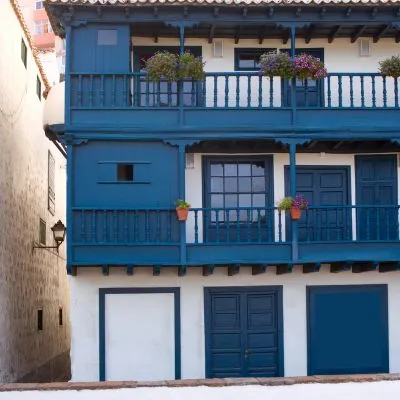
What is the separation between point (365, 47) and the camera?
64.7 ft

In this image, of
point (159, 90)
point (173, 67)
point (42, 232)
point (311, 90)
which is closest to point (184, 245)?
point (159, 90)

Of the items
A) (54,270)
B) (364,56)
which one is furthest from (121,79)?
(54,270)

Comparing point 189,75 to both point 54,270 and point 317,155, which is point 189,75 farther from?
point 54,270

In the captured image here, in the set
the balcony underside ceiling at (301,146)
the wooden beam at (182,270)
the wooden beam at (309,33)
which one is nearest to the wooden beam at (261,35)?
the wooden beam at (309,33)

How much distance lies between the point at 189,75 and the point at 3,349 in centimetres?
698

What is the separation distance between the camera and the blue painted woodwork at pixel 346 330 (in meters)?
18.4

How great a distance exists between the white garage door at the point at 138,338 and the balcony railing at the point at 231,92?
4.01 meters

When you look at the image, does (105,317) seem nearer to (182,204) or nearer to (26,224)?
(182,204)

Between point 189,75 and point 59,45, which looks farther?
point 59,45

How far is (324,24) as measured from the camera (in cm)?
1858

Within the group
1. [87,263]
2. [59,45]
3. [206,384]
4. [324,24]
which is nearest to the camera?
[206,384]

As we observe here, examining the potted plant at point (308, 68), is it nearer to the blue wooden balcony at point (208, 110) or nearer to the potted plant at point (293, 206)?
the blue wooden balcony at point (208, 110)

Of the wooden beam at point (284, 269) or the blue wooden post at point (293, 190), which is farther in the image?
the wooden beam at point (284, 269)

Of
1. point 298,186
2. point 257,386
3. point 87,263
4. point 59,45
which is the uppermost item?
point 59,45
